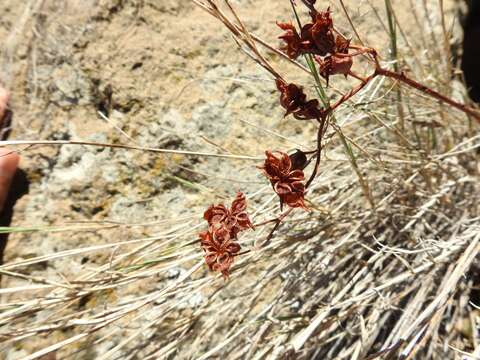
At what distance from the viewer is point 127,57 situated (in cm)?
135

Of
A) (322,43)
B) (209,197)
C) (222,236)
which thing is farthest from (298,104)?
(209,197)

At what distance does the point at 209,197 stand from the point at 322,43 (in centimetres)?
64

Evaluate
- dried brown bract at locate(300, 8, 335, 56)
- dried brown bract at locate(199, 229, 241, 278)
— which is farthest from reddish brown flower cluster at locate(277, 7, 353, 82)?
dried brown bract at locate(199, 229, 241, 278)

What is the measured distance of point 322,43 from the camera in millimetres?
632

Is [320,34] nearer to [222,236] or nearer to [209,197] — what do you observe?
[222,236]

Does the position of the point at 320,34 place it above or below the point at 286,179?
above

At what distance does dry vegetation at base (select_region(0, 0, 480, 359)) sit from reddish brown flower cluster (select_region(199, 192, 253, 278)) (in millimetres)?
199

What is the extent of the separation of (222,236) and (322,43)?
25 centimetres

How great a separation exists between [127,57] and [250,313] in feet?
2.13

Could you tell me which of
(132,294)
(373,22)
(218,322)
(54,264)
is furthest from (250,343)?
(373,22)

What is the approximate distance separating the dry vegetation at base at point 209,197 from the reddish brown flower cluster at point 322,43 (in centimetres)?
27

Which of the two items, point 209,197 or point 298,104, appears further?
point 209,197

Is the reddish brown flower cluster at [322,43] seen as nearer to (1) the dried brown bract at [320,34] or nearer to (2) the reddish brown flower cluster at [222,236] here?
(1) the dried brown bract at [320,34]

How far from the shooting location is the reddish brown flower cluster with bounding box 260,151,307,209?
2.25 feet
